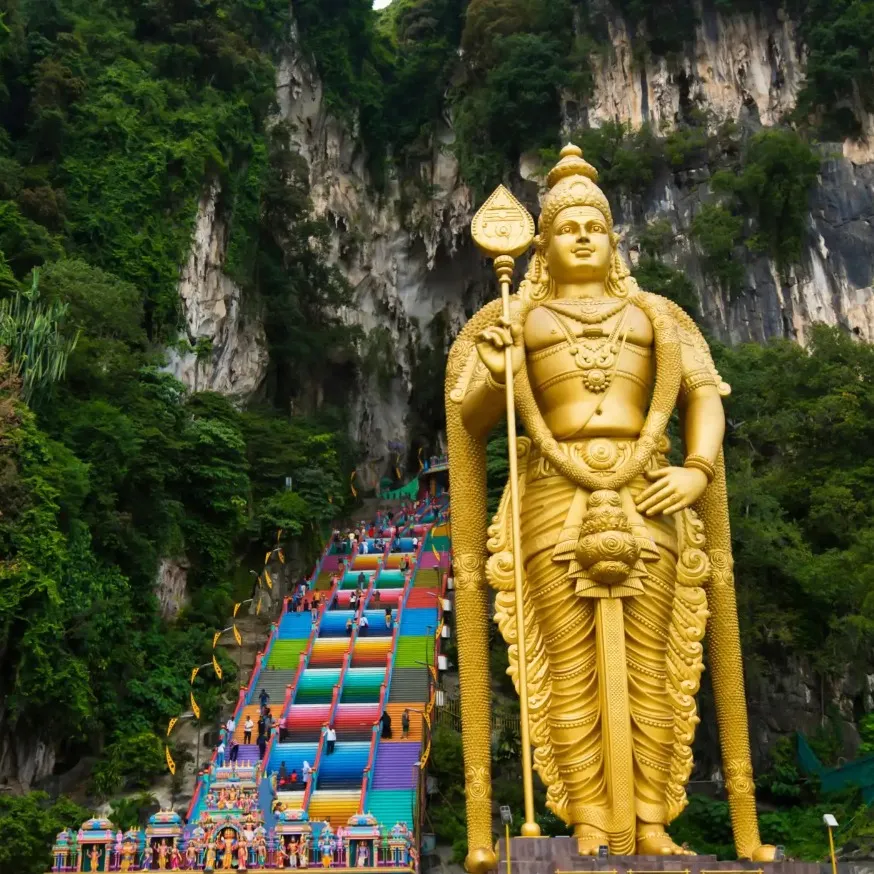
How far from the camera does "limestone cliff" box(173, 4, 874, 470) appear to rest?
2020cm

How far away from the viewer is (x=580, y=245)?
22.9 ft

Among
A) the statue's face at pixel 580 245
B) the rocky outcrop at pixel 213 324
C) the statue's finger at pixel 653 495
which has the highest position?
the rocky outcrop at pixel 213 324

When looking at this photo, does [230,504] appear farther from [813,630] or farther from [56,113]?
[813,630]

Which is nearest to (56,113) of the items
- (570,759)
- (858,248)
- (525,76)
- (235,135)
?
(235,135)

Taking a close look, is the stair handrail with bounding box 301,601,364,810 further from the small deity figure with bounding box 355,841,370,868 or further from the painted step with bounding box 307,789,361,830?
the small deity figure with bounding box 355,841,370,868

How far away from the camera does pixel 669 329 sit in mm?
6816

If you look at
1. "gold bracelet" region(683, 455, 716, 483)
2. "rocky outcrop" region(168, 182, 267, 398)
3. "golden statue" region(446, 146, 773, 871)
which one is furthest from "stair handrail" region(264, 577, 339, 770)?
"gold bracelet" region(683, 455, 716, 483)

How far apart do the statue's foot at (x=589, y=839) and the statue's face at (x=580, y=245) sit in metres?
3.28

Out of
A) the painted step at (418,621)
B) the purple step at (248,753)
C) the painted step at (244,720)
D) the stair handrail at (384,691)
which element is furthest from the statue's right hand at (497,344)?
the painted step at (418,621)

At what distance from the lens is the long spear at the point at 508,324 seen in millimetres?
5156

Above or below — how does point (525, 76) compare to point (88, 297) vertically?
above

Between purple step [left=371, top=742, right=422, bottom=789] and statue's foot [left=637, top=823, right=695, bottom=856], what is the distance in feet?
17.5

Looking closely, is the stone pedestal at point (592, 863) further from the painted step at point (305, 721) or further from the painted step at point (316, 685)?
the painted step at point (316, 685)

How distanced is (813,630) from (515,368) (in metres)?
7.57
